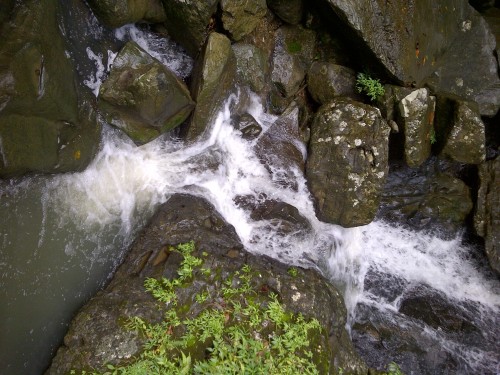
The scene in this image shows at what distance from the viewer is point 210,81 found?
18.1 ft

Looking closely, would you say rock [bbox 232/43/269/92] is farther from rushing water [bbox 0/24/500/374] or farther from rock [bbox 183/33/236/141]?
rushing water [bbox 0/24/500/374]

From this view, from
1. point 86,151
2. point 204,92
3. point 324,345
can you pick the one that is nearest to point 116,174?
point 86,151

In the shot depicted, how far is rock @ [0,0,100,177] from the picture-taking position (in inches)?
150

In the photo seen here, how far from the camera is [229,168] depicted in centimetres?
650

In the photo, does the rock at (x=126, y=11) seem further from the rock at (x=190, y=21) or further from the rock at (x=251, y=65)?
the rock at (x=251, y=65)

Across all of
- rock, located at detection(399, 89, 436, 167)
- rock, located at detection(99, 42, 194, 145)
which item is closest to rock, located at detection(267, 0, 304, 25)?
rock, located at detection(99, 42, 194, 145)

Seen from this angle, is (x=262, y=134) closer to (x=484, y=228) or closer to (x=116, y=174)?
(x=116, y=174)

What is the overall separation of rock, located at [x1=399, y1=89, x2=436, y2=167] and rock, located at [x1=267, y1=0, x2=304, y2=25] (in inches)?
91.7

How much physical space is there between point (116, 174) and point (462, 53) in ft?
22.6

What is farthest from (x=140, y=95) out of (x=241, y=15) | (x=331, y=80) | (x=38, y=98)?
(x=331, y=80)

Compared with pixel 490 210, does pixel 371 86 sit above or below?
above

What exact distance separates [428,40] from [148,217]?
5699 millimetres

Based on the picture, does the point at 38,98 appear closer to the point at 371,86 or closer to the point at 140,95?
the point at 140,95

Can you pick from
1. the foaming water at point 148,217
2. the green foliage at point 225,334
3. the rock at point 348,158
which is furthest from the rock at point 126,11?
the green foliage at point 225,334
